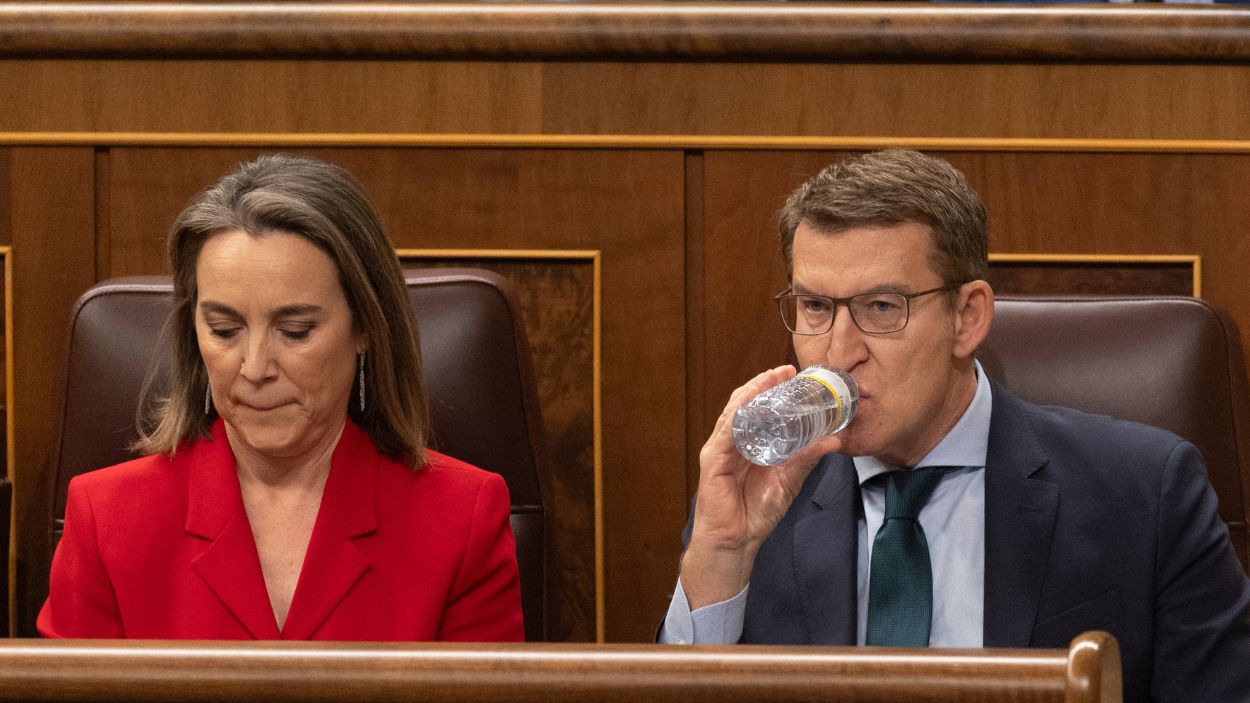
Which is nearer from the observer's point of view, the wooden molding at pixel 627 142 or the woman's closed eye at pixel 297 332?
the woman's closed eye at pixel 297 332

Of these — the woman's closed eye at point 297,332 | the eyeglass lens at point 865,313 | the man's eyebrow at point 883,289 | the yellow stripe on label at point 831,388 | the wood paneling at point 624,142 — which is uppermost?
the wood paneling at point 624,142

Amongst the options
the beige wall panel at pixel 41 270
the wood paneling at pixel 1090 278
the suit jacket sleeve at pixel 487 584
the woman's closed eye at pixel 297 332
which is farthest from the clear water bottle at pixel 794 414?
the beige wall panel at pixel 41 270

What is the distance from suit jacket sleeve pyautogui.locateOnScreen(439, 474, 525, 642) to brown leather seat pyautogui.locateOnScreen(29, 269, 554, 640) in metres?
0.10

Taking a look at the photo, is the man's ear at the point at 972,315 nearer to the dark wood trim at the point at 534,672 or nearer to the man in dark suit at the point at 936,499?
the man in dark suit at the point at 936,499

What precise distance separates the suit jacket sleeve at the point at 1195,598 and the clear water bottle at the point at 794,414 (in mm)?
260

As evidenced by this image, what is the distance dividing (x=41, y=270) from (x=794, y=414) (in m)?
0.86

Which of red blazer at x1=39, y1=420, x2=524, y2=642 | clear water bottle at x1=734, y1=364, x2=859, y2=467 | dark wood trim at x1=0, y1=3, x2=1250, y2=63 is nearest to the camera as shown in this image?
clear water bottle at x1=734, y1=364, x2=859, y2=467

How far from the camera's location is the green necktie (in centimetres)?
118

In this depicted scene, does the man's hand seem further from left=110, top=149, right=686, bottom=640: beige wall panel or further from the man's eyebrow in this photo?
left=110, top=149, right=686, bottom=640: beige wall panel

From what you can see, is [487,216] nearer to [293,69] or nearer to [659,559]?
[293,69]

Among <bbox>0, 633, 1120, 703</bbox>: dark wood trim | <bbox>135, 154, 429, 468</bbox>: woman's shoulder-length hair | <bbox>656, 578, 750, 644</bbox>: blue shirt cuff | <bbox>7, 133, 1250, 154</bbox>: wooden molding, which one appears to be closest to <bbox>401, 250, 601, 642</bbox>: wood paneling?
<bbox>7, 133, 1250, 154</bbox>: wooden molding

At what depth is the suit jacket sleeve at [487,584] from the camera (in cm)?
124

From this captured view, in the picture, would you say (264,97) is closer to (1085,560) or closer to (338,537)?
(338,537)

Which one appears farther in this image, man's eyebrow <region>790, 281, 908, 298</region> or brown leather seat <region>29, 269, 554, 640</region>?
brown leather seat <region>29, 269, 554, 640</region>
